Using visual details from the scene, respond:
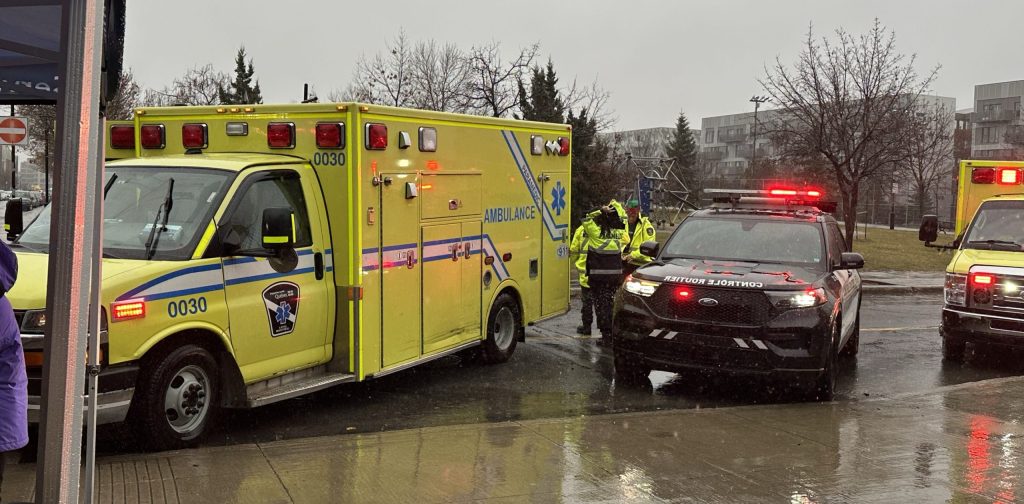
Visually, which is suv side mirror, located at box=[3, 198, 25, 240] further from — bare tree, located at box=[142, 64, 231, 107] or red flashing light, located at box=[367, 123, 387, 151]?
bare tree, located at box=[142, 64, 231, 107]

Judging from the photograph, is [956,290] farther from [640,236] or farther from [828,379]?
[640,236]

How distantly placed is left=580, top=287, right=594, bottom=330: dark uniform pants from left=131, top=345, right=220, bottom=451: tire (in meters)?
5.69

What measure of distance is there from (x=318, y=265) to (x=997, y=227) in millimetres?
8073

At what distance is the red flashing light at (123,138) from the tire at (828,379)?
6.12 m

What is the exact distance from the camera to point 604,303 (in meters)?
11.0

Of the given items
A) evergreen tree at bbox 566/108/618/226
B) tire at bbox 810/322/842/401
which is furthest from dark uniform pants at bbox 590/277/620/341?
evergreen tree at bbox 566/108/618/226

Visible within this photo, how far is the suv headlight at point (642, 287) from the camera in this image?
8228 mm

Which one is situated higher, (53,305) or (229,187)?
(229,187)

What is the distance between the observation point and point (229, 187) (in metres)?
6.45

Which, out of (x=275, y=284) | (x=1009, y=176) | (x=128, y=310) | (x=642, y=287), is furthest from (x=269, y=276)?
(x=1009, y=176)

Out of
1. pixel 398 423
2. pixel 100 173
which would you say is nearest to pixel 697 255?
pixel 398 423

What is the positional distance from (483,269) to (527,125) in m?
1.73

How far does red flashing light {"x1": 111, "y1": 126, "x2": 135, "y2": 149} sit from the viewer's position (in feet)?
25.5

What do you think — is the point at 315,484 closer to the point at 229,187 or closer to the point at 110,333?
the point at 110,333
